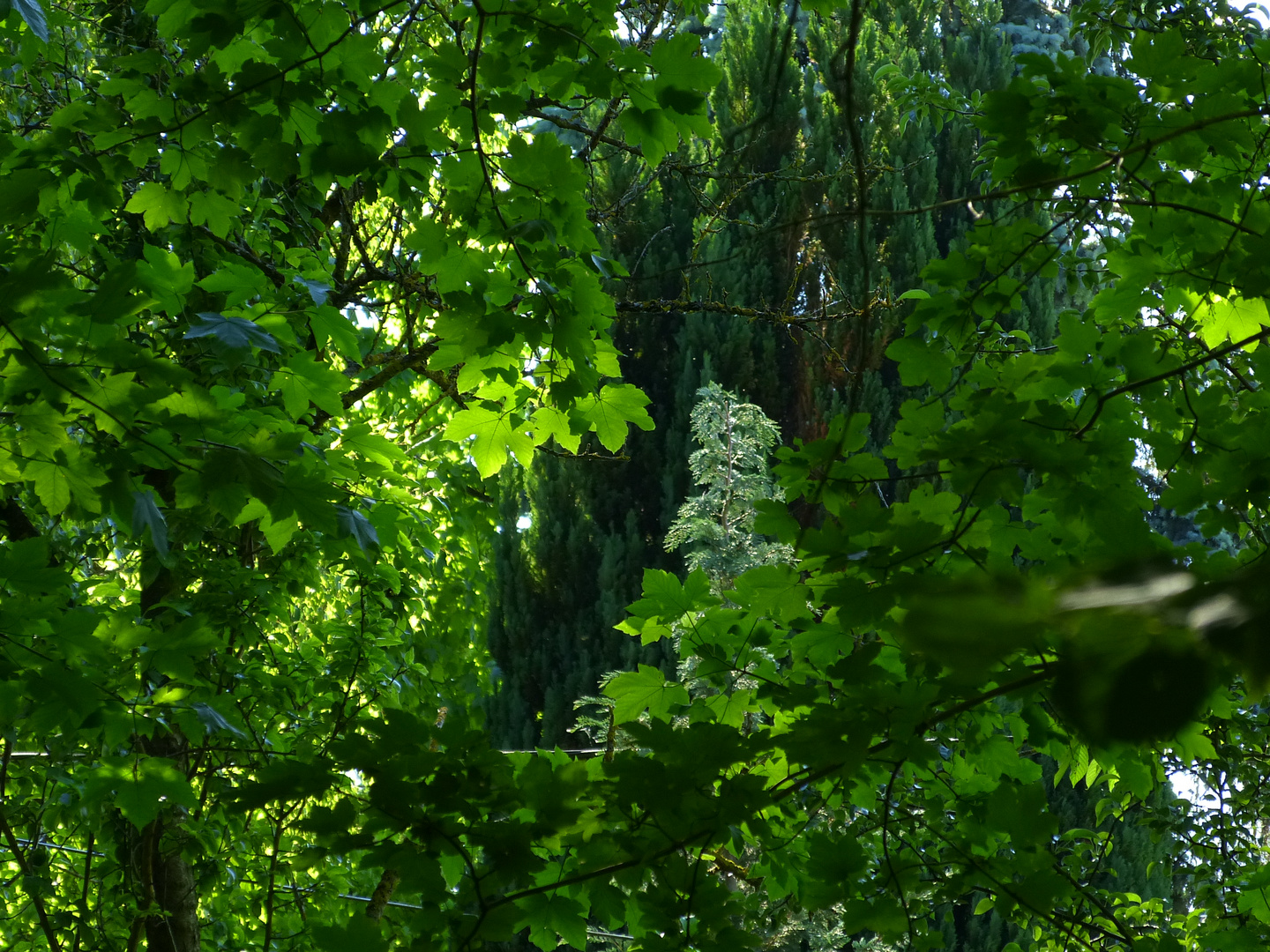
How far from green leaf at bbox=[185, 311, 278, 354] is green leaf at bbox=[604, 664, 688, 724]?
75cm

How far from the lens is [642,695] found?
5.28ft

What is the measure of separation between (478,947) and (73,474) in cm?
82

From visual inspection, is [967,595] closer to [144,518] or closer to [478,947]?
[478,947]

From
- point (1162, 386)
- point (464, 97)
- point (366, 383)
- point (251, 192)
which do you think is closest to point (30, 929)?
point (366, 383)

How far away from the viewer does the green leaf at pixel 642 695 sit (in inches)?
63.1

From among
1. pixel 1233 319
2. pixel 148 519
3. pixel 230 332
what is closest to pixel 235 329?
pixel 230 332

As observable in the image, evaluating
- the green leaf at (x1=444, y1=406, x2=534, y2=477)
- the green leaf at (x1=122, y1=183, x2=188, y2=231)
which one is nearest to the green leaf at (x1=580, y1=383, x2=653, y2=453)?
the green leaf at (x1=444, y1=406, x2=534, y2=477)

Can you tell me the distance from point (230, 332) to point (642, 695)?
2.77 ft

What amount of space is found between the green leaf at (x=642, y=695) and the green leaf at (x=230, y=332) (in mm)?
755

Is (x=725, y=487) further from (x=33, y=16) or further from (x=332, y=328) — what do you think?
(x=33, y=16)

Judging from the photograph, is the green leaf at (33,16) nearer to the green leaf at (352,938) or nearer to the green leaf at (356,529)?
the green leaf at (356,529)

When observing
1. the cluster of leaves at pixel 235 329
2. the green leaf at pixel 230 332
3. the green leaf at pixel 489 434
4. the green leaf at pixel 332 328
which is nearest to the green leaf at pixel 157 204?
the cluster of leaves at pixel 235 329

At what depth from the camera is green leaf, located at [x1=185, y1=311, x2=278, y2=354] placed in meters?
1.43

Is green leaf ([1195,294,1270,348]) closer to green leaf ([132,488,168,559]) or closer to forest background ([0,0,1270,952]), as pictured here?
forest background ([0,0,1270,952])
